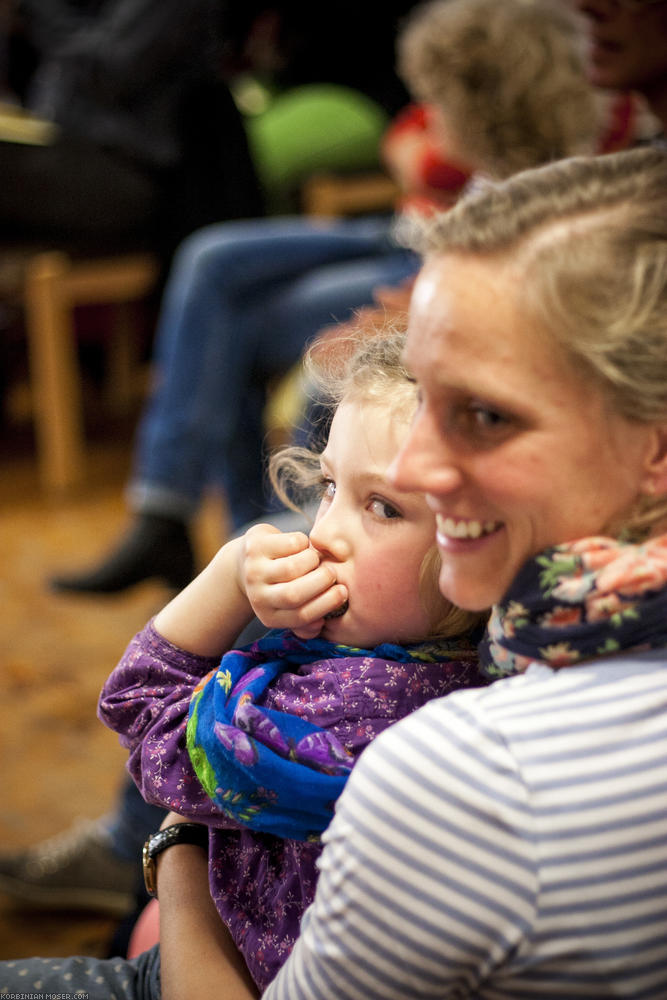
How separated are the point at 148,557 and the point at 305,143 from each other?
2.07 metres

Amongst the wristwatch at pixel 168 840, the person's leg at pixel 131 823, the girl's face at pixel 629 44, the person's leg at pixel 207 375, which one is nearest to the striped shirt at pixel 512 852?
the wristwatch at pixel 168 840

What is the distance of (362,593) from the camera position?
2.51 feet

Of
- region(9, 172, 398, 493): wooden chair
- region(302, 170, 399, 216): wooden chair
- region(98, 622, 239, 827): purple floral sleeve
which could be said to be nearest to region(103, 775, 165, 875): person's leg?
region(98, 622, 239, 827): purple floral sleeve

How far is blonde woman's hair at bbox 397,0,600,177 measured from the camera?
2000 mm

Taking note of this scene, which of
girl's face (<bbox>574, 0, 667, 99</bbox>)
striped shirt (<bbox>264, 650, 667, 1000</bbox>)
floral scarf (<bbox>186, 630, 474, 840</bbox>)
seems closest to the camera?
striped shirt (<bbox>264, 650, 667, 1000</bbox>)

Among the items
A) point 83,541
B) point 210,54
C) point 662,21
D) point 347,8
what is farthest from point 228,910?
point 347,8

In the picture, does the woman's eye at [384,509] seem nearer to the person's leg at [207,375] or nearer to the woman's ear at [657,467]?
the woman's ear at [657,467]

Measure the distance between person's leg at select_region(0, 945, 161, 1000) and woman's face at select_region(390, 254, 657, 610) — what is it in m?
0.48

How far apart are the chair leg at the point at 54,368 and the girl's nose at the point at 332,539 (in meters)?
2.59

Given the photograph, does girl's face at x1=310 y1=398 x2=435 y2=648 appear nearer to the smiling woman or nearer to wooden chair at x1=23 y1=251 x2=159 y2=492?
the smiling woman

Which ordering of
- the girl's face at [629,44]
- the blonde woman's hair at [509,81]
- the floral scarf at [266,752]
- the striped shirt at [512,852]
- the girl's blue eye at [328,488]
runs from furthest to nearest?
the blonde woman's hair at [509,81], the girl's face at [629,44], the girl's blue eye at [328,488], the floral scarf at [266,752], the striped shirt at [512,852]

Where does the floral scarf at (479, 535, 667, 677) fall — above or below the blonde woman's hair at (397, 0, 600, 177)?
below

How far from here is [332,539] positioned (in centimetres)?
79

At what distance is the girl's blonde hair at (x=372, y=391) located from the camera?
0.76 m
